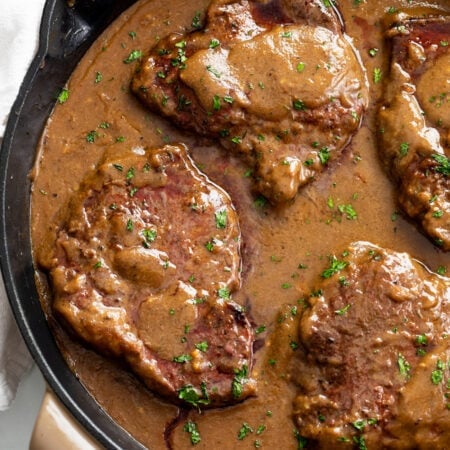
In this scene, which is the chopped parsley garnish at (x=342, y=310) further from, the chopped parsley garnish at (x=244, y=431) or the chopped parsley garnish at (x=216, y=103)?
the chopped parsley garnish at (x=216, y=103)

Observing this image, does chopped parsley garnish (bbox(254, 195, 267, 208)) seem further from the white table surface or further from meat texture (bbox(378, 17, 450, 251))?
the white table surface

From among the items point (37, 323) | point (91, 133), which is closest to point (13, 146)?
point (91, 133)

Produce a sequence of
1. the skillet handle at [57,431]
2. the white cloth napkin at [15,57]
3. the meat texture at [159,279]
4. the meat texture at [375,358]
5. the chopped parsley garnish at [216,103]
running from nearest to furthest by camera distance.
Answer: the skillet handle at [57,431] < the meat texture at [375,358] < the meat texture at [159,279] < the chopped parsley garnish at [216,103] < the white cloth napkin at [15,57]

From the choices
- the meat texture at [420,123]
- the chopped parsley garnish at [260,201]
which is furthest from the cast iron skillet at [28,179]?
the meat texture at [420,123]

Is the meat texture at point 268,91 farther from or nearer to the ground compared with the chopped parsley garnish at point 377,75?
farther from the ground

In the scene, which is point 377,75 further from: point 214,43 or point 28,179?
point 28,179

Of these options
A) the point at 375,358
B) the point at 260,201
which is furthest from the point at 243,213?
the point at 375,358
